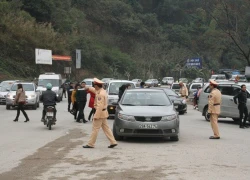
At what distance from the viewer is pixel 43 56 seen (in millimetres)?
55688

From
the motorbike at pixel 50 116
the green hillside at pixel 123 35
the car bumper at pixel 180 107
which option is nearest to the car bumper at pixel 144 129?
the motorbike at pixel 50 116

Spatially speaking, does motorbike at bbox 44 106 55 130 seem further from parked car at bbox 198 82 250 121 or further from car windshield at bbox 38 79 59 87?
car windshield at bbox 38 79 59 87

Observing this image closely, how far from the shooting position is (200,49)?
99.1m

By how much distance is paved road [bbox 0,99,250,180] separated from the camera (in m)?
8.52

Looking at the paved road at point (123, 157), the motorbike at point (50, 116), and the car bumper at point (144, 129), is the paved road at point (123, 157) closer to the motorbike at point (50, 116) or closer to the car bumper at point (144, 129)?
the car bumper at point (144, 129)

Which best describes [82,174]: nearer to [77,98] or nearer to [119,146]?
[119,146]

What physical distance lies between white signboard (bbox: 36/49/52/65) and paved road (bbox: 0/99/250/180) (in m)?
39.7

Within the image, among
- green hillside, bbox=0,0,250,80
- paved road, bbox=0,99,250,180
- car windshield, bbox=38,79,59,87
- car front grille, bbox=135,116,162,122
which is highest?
green hillside, bbox=0,0,250,80

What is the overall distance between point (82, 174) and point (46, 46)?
173 feet

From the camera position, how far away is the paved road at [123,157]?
8.52 m

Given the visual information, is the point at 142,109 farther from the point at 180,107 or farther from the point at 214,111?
the point at 180,107

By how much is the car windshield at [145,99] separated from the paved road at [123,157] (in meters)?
1.08

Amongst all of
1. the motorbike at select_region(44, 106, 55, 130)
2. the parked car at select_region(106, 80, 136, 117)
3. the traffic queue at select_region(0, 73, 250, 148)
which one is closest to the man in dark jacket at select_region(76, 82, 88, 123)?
the traffic queue at select_region(0, 73, 250, 148)

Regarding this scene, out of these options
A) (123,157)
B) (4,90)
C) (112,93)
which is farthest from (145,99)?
(4,90)
